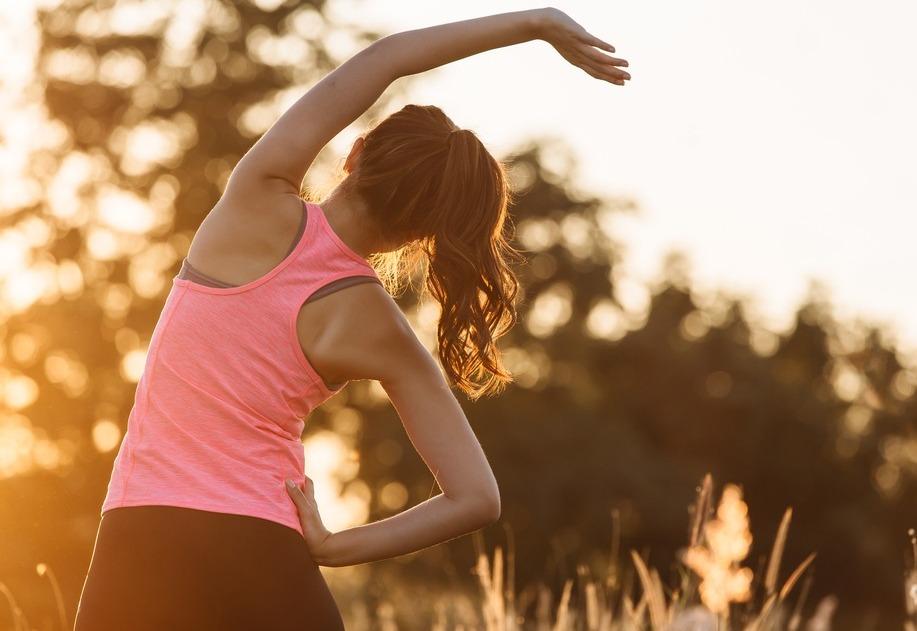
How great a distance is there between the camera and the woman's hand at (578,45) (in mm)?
2434

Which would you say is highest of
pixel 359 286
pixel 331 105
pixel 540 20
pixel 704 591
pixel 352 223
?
pixel 540 20

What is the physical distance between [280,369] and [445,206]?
420mm

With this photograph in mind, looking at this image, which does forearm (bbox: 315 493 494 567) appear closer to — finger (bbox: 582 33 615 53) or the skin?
the skin

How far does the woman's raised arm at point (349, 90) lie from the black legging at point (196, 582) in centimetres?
56

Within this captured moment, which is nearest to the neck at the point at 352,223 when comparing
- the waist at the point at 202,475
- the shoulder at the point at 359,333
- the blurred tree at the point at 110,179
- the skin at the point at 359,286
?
the skin at the point at 359,286

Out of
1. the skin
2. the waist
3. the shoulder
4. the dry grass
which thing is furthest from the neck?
the dry grass

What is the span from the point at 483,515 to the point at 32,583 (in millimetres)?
19775

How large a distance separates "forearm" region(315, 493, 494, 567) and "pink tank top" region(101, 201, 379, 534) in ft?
0.63

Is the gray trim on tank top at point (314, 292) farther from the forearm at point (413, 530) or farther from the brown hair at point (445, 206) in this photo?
the forearm at point (413, 530)

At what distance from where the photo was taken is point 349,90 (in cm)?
219

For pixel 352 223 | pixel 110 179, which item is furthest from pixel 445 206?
pixel 110 179

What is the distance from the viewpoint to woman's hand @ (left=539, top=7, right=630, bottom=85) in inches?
95.8

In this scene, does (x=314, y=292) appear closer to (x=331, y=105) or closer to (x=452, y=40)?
(x=331, y=105)

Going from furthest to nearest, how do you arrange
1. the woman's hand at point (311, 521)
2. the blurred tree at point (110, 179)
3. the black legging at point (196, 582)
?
the blurred tree at point (110, 179), the woman's hand at point (311, 521), the black legging at point (196, 582)
